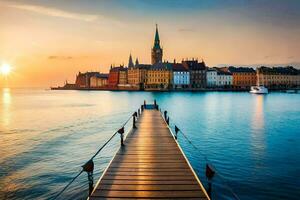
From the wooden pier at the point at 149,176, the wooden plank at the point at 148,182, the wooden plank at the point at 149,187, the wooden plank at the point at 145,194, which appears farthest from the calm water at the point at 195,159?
the wooden plank at the point at 145,194

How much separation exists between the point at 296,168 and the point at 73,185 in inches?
656

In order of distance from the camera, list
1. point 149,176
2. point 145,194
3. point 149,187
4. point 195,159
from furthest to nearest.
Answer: point 195,159 < point 149,176 < point 149,187 < point 145,194

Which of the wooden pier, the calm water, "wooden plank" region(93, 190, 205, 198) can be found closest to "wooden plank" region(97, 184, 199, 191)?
the wooden pier

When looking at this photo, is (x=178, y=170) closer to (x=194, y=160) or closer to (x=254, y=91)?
(x=194, y=160)

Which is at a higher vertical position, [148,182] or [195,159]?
[148,182]

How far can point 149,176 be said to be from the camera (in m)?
12.4

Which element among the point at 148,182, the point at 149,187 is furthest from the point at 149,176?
the point at 149,187

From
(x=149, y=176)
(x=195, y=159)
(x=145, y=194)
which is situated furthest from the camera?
(x=195, y=159)

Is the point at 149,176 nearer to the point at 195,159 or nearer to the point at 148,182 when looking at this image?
the point at 148,182

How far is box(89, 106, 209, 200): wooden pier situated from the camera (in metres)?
10.4

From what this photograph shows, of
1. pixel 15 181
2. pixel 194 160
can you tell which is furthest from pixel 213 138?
pixel 15 181

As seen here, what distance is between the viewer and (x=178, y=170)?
1328cm

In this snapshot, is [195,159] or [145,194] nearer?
[145,194]

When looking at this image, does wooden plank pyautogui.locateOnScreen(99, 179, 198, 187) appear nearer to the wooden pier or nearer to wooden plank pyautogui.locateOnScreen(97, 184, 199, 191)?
the wooden pier
